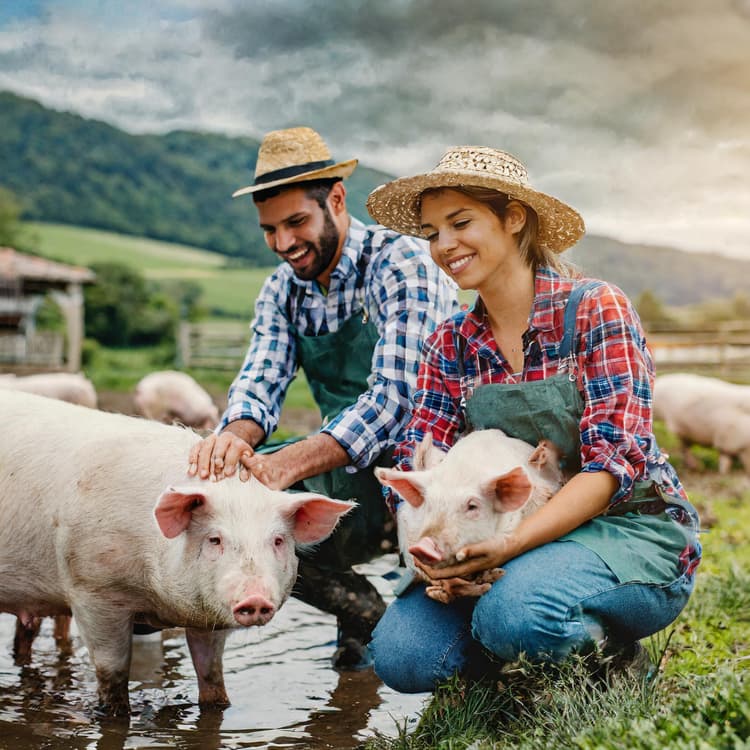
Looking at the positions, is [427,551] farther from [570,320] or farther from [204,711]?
[204,711]

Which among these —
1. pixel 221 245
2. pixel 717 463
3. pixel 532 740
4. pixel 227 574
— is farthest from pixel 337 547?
pixel 221 245

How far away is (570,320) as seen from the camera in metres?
3.02

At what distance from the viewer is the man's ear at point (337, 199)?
4.23 meters

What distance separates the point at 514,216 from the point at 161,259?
50.8m

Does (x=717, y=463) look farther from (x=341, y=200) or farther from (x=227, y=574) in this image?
(x=227, y=574)

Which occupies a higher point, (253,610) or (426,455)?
(426,455)

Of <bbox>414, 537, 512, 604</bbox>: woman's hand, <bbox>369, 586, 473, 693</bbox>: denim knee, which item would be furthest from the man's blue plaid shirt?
<bbox>414, 537, 512, 604</bbox>: woman's hand

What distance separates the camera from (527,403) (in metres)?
3.06

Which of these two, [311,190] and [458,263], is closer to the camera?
[458,263]

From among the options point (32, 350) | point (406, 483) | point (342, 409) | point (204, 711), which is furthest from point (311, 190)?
point (32, 350)

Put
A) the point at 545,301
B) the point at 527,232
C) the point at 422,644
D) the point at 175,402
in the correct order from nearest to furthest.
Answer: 1. the point at 422,644
2. the point at 545,301
3. the point at 527,232
4. the point at 175,402

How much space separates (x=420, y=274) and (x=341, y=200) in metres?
0.58

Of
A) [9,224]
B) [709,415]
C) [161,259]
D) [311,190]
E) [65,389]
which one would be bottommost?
[65,389]

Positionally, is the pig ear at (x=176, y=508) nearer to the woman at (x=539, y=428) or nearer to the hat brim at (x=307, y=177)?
the woman at (x=539, y=428)
